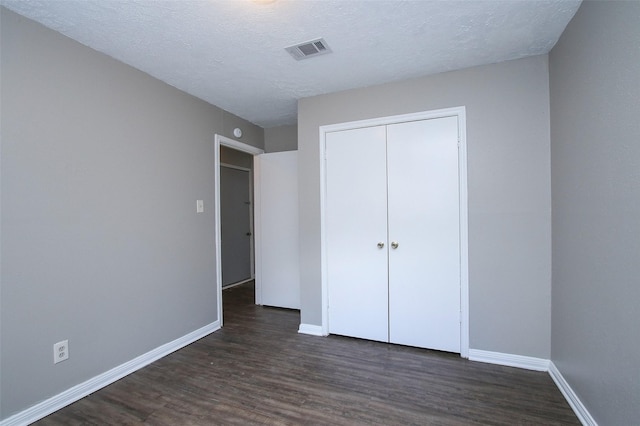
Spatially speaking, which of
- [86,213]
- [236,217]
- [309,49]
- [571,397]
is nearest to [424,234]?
[571,397]

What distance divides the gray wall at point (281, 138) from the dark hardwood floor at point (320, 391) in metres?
2.61

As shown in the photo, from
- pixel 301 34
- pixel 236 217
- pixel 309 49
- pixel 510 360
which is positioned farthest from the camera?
pixel 236 217

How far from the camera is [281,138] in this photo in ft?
13.4

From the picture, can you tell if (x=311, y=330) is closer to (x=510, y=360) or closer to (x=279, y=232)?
(x=279, y=232)

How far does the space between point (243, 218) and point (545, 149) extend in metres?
4.68

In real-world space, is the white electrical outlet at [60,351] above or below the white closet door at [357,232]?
below

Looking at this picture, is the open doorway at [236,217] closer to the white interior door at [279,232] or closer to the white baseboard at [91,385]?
the white interior door at [279,232]

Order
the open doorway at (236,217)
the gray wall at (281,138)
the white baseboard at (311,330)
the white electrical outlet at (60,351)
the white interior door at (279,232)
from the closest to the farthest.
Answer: the white electrical outlet at (60,351) < the white baseboard at (311,330) < the white interior door at (279,232) < the gray wall at (281,138) < the open doorway at (236,217)

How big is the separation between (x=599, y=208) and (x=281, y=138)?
A: 3.46 m

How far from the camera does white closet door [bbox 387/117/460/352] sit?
2.50 m

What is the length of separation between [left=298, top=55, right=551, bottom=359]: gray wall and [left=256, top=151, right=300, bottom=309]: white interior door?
1.91m

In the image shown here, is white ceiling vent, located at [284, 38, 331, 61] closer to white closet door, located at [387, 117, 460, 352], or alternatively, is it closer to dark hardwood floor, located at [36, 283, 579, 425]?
white closet door, located at [387, 117, 460, 352]

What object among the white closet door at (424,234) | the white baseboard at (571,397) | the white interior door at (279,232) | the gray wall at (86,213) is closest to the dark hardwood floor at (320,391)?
the white baseboard at (571,397)

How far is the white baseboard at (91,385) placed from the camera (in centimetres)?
172
